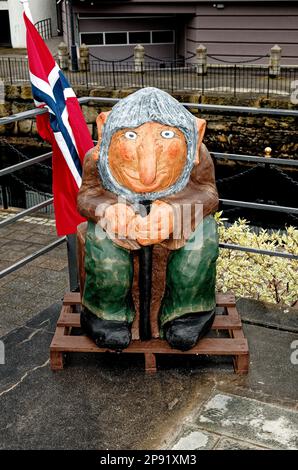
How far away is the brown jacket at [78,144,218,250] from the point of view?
3.38m

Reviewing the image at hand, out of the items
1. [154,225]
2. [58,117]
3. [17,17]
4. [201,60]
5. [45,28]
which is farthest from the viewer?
[45,28]

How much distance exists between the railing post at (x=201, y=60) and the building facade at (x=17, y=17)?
10.8 meters

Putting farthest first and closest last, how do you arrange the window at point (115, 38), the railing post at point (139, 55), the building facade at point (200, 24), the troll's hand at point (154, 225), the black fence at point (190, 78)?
the window at point (115, 38)
the building facade at point (200, 24)
the railing post at point (139, 55)
the black fence at point (190, 78)
the troll's hand at point (154, 225)

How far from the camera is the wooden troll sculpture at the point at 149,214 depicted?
128 inches

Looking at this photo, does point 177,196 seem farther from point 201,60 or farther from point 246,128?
point 201,60

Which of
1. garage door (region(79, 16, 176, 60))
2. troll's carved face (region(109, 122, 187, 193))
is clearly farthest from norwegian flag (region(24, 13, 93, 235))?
garage door (region(79, 16, 176, 60))

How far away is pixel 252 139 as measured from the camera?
51.0 ft

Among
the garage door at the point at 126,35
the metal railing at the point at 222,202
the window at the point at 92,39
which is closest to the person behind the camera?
the metal railing at the point at 222,202

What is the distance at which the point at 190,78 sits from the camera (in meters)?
17.9

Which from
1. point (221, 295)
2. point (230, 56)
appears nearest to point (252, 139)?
point (230, 56)

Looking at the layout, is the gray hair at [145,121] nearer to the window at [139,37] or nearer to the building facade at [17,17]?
the window at [139,37]

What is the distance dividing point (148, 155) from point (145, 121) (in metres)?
0.20

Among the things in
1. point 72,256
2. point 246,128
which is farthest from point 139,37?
point 72,256

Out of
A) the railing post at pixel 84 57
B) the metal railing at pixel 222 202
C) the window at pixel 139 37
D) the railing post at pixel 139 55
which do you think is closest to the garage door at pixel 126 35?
the window at pixel 139 37
